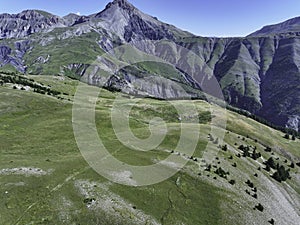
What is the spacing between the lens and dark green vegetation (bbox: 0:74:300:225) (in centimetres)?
4178

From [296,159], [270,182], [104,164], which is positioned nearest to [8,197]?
[104,164]

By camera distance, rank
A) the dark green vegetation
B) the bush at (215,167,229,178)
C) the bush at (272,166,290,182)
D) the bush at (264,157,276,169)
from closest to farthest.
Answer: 1. the dark green vegetation
2. the bush at (215,167,229,178)
3. the bush at (272,166,290,182)
4. the bush at (264,157,276,169)

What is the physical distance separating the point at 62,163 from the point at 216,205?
30.4m

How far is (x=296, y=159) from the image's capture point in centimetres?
11844

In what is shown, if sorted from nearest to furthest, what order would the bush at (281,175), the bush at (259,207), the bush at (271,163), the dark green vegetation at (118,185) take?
the dark green vegetation at (118,185) < the bush at (259,207) < the bush at (281,175) < the bush at (271,163)

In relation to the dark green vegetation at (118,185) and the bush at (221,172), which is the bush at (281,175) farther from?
the bush at (221,172)

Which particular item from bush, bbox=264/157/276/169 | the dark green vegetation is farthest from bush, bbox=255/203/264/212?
bush, bbox=264/157/276/169

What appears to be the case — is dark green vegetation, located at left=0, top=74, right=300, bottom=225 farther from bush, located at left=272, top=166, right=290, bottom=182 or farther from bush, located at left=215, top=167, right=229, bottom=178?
bush, located at left=272, top=166, right=290, bottom=182

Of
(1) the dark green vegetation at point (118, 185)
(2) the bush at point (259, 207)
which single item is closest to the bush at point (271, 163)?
(1) the dark green vegetation at point (118, 185)

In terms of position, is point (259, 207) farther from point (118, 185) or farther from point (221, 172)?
point (118, 185)

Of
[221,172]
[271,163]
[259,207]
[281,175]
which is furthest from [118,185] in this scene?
[271,163]

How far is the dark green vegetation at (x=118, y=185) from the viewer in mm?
41781

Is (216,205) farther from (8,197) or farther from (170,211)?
(8,197)

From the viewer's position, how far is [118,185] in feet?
165
